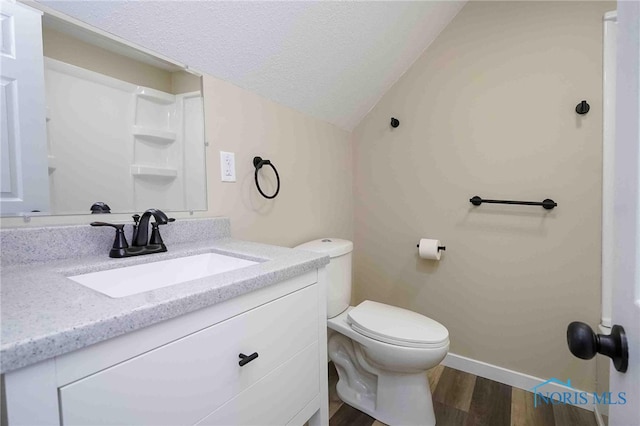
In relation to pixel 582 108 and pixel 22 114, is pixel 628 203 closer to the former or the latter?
pixel 22 114

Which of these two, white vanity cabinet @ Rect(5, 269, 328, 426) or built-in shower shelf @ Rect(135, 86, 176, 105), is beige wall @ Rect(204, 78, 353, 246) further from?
white vanity cabinet @ Rect(5, 269, 328, 426)

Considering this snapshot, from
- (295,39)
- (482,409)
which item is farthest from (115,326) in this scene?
(482,409)

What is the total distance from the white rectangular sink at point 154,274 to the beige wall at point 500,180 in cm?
127

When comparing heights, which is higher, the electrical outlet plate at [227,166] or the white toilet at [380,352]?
the electrical outlet plate at [227,166]

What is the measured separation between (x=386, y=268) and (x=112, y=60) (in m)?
1.78

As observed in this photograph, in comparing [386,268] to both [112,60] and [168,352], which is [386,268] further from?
[112,60]

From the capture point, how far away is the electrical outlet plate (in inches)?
49.7

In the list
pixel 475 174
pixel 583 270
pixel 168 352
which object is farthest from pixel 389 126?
pixel 168 352

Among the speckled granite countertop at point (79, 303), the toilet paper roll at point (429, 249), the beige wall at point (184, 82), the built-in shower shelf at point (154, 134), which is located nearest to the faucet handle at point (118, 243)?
the speckled granite countertop at point (79, 303)

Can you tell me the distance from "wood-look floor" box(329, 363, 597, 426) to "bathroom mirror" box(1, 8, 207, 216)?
123cm

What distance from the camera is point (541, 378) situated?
1.57 meters

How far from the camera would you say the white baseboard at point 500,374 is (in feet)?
5.06

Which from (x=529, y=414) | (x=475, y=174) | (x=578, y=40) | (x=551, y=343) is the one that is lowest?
(x=529, y=414)

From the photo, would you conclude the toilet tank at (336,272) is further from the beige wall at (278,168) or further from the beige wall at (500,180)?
the beige wall at (500,180)
